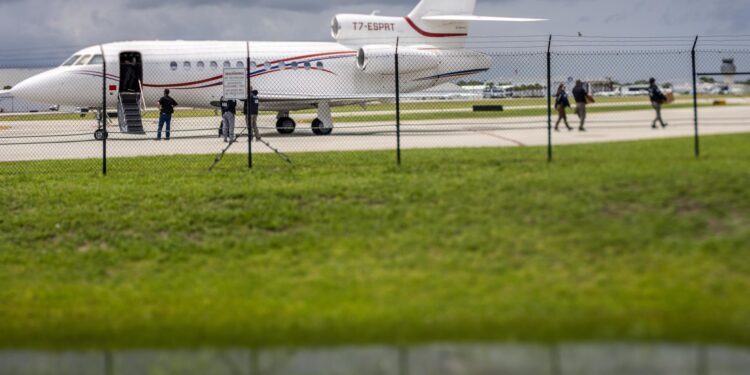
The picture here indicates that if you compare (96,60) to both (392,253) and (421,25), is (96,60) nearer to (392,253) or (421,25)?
(421,25)

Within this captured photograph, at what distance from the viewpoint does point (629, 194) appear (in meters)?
14.1

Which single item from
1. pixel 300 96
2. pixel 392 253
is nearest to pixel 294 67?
pixel 300 96

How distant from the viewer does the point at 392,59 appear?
117 ft

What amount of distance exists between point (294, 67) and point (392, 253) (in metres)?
23.0

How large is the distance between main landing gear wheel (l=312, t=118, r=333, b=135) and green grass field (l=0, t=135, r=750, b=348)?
48.5 ft

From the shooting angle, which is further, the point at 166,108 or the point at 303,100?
the point at 303,100

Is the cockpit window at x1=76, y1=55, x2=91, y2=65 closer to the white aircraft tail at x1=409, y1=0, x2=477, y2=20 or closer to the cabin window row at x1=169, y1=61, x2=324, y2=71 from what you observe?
the cabin window row at x1=169, y1=61, x2=324, y2=71

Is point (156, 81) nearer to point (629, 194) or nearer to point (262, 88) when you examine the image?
point (262, 88)

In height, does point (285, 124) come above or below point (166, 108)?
below

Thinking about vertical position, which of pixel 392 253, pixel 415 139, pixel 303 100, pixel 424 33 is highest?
pixel 424 33

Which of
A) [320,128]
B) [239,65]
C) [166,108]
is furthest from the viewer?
[239,65]

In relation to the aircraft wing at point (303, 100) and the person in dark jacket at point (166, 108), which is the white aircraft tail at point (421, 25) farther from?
the person in dark jacket at point (166, 108)

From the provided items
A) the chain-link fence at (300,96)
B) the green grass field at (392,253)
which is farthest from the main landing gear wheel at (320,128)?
the green grass field at (392,253)

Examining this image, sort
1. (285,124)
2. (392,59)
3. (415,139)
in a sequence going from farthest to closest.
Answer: (392,59), (285,124), (415,139)
